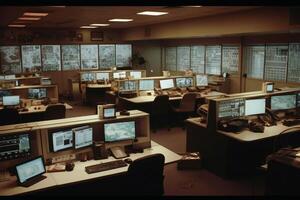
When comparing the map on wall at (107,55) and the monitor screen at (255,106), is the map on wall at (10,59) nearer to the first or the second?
the map on wall at (107,55)

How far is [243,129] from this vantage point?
460 cm

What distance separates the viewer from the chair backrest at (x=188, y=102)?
7.00 m

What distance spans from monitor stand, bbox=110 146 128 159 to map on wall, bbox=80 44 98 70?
8847mm

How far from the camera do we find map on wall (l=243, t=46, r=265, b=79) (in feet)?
28.9

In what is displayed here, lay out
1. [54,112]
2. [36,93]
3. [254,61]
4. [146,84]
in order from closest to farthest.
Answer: [54,112] → [36,93] → [146,84] → [254,61]

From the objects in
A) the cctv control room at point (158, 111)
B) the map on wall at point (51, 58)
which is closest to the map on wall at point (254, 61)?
the cctv control room at point (158, 111)

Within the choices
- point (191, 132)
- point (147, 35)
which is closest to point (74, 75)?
point (147, 35)

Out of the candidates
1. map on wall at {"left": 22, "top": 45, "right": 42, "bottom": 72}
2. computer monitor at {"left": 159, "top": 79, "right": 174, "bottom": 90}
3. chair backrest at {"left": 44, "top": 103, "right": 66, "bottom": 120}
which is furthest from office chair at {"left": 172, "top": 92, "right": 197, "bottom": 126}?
map on wall at {"left": 22, "top": 45, "right": 42, "bottom": 72}

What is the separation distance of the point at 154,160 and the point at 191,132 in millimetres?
1961

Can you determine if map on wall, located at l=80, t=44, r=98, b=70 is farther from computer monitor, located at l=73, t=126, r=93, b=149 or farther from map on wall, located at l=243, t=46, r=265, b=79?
computer monitor, located at l=73, t=126, r=93, b=149

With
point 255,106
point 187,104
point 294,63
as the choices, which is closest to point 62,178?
point 255,106

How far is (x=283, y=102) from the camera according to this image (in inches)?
208

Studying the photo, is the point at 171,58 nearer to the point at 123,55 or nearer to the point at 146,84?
the point at 123,55

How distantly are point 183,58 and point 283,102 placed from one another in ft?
22.9
